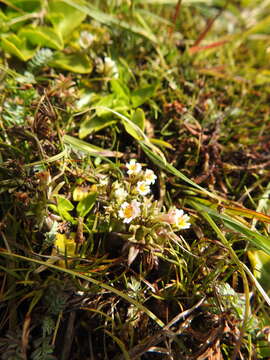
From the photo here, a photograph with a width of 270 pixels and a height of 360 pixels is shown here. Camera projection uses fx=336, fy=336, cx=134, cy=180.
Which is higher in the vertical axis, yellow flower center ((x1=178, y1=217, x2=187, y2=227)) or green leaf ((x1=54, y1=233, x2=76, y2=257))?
yellow flower center ((x1=178, y1=217, x2=187, y2=227))

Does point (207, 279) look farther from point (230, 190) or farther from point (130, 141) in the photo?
point (130, 141)

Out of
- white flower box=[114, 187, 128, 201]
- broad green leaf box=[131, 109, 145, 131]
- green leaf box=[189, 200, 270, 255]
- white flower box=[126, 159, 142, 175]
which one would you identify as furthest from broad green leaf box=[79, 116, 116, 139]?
green leaf box=[189, 200, 270, 255]

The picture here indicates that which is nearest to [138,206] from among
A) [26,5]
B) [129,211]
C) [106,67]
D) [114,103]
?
[129,211]

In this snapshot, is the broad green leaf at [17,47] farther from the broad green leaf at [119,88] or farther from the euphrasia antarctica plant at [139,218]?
the euphrasia antarctica plant at [139,218]

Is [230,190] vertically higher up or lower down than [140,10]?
lower down

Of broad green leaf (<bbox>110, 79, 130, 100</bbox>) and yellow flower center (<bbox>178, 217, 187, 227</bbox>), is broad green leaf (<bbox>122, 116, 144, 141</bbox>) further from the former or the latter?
yellow flower center (<bbox>178, 217, 187, 227</bbox>)

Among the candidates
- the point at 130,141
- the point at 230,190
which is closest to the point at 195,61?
the point at 130,141

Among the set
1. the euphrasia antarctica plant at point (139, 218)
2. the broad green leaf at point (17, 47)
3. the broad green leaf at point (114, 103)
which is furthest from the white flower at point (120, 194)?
the broad green leaf at point (17, 47)
